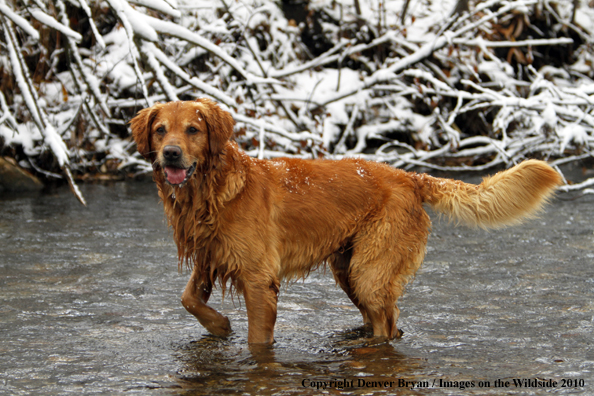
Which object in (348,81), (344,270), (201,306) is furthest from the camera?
(348,81)

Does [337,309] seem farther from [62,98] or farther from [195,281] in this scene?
[62,98]

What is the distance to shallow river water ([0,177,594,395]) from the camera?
363cm

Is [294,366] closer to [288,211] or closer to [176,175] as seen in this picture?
[288,211]

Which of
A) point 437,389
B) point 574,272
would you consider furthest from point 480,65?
point 437,389

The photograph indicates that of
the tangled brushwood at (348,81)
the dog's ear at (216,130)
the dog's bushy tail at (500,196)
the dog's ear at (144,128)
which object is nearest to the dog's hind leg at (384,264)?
the dog's bushy tail at (500,196)

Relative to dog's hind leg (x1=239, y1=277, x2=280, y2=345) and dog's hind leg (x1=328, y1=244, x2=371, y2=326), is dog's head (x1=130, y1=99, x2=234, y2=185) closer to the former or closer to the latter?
dog's hind leg (x1=239, y1=277, x2=280, y2=345)

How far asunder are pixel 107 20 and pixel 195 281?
8.61 metres

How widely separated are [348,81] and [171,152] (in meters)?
7.92

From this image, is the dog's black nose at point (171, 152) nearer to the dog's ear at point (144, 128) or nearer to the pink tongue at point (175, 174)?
the pink tongue at point (175, 174)

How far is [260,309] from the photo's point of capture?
4.16 meters

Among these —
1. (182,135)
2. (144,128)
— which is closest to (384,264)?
(182,135)

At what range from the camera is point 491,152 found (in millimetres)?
10906

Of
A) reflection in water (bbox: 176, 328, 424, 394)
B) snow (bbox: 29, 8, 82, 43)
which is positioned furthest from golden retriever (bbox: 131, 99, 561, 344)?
snow (bbox: 29, 8, 82, 43)

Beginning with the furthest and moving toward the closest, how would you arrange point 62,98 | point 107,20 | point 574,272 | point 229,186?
1. point 107,20
2. point 62,98
3. point 574,272
4. point 229,186
